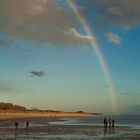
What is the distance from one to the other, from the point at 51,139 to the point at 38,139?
157 cm

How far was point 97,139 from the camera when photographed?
43.7 meters

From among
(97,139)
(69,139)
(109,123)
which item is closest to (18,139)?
(69,139)

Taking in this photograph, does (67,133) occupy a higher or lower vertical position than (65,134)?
higher

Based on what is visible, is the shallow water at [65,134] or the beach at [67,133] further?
the beach at [67,133]

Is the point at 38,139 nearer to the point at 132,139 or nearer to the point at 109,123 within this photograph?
the point at 132,139

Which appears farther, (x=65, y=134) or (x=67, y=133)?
(x=67, y=133)

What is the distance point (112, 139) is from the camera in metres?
43.8

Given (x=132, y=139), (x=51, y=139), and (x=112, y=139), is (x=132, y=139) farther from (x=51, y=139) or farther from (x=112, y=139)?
(x=51, y=139)

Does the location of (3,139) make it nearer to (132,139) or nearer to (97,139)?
(97,139)

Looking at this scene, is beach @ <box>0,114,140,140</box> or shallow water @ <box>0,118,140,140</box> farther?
beach @ <box>0,114,140,140</box>

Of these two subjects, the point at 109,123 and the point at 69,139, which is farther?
the point at 109,123

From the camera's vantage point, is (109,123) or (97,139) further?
(109,123)

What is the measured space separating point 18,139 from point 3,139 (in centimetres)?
183

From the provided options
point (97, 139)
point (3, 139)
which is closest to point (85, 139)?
point (97, 139)
